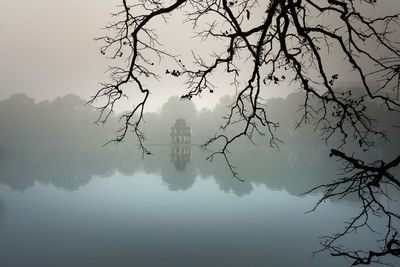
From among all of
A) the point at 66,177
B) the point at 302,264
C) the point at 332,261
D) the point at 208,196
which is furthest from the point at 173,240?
the point at 66,177

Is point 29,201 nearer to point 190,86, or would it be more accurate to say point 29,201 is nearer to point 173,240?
point 173,240

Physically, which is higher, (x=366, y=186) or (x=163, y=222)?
(x=163, y=222)

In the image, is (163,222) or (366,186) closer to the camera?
(366,186)

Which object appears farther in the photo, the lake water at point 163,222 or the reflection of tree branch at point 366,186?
the lake water at point 163,222

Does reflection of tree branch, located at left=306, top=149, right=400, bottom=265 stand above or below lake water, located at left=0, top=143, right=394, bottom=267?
below

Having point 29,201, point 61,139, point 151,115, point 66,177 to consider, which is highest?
point 151,115

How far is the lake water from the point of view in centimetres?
1099

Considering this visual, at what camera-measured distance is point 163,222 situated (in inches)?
604

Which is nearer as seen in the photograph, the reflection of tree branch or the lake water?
the reflection of tree branch

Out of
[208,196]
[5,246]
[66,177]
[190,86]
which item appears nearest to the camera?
[190,86]

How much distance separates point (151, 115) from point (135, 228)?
91183 mm

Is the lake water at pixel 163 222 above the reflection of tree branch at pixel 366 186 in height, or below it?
above

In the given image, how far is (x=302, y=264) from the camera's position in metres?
10.4

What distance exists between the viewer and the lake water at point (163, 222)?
36.1 feet
